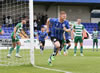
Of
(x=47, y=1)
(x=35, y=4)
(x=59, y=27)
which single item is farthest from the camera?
(x=35, y=4)

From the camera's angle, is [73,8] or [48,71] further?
[73,8]

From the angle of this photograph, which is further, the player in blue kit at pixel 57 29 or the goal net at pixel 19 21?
the player in blue kit at pixel 57 29

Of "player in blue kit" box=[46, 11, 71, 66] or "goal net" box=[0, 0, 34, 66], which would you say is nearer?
"goal net" box=[0, 0, 34, 66]

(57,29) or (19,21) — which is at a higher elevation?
(19,21)

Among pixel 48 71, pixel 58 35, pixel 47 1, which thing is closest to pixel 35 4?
pixel 47 1

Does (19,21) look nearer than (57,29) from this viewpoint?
No

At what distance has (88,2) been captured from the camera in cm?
3750

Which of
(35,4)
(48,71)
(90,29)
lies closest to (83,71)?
(48,71)

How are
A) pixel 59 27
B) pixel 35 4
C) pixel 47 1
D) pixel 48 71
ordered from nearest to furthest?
pixel 48 71 < pixel 59 27 < pixel 47 1 < pixel 35 4

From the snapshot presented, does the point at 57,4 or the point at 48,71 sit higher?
the point at 57,4

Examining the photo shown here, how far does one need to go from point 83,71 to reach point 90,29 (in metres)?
28.6

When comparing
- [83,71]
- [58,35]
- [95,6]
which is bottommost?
[83,71]

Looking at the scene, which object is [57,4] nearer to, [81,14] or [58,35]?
[81,14]

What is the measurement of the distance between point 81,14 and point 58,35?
30451 mm
